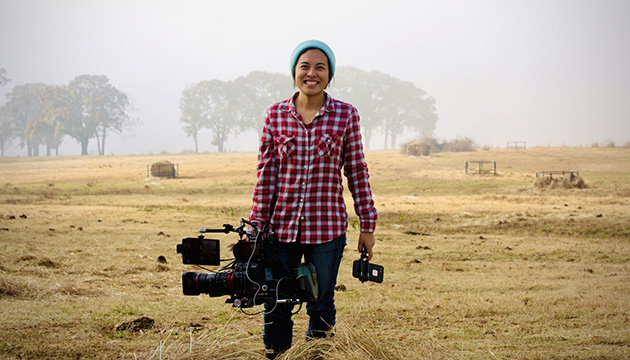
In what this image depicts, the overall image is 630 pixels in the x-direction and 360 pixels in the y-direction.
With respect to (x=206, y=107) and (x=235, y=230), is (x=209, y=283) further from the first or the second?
(x=206, y=107)

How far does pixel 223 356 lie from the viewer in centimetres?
320

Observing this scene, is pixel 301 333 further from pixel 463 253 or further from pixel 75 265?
pixel 463 253

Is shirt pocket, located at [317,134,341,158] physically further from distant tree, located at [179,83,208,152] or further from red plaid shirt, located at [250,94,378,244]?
distant tree, located at [179,83,208,152]

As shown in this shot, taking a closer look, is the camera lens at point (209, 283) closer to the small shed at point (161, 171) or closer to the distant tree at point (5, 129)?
the small shed at point (161, 171)

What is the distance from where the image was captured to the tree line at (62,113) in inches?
2411

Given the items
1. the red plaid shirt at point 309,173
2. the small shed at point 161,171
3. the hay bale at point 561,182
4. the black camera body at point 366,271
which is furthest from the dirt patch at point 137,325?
the small shed at point 161,171

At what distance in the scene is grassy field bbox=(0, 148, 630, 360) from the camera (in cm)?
391

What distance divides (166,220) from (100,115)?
54.3 metres

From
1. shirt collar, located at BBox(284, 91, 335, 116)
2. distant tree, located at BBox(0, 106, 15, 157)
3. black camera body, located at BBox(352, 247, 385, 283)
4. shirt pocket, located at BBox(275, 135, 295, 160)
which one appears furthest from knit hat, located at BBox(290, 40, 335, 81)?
distant tree, located at BBox(0, 106, 15, 157)

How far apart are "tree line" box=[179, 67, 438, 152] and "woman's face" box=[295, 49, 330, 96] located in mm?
63780

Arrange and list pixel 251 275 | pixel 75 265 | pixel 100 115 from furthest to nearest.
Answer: pixel 100 115
pixel 75 265
pixel 251 275

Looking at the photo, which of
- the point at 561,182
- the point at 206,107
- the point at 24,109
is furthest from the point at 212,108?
the point at 561,182

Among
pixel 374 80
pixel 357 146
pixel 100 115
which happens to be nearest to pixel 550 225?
pixel 357 146

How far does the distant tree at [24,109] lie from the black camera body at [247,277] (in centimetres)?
7034
